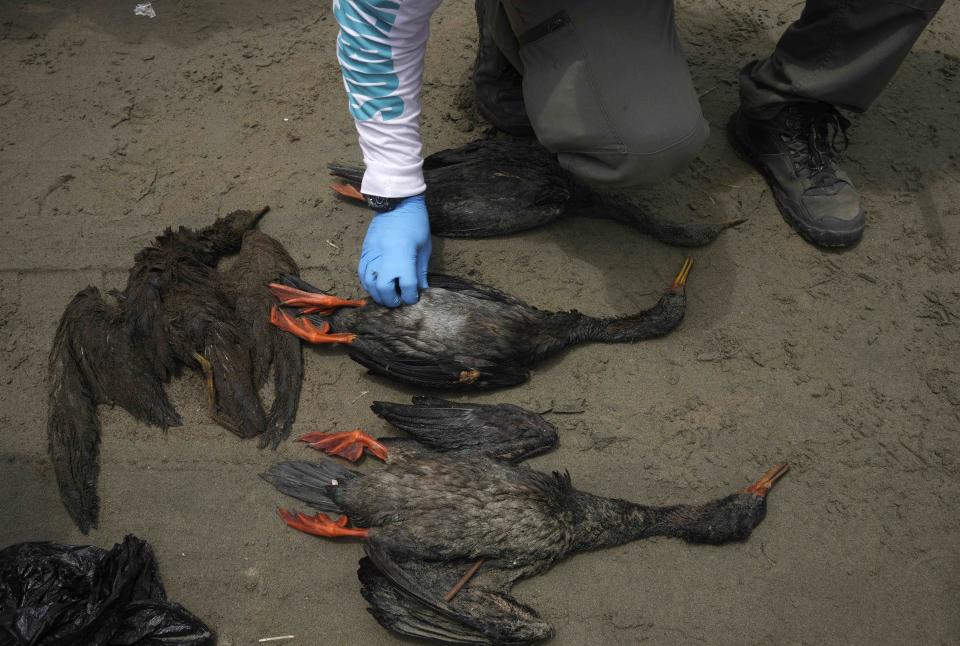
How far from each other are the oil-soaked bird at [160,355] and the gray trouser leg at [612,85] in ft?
5.13

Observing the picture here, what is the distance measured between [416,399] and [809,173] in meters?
2.37

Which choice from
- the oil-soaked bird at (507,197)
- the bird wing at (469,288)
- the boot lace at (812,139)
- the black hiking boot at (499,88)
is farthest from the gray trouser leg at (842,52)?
the bird wing at (469,288)

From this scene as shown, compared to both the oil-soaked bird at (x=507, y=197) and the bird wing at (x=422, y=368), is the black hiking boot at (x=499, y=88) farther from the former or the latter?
the bird wing at (x=422, y=368)

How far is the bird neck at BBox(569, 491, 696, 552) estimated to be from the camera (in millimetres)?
2574

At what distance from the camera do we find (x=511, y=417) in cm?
281

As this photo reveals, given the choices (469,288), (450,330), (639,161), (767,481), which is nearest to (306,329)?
(450,330)

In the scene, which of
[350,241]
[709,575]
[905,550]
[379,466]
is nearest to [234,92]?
[350,241]

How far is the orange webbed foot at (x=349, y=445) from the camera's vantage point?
2.71 m

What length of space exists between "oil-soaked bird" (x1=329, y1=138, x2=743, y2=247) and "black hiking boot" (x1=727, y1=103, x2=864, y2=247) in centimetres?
45

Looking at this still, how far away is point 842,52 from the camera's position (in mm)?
3350

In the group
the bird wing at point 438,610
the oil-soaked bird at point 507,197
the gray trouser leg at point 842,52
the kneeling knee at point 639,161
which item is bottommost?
the bird wing at point 438,610

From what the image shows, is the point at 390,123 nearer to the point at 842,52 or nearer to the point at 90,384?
the point at 90,384

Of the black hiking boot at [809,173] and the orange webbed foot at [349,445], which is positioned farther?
the black hiking boot at [809,173]

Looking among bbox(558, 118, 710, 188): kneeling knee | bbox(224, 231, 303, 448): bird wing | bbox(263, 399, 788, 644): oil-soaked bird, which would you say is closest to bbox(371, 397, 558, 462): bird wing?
bbox(263, 399, 788, 644): oil-soaked bird
